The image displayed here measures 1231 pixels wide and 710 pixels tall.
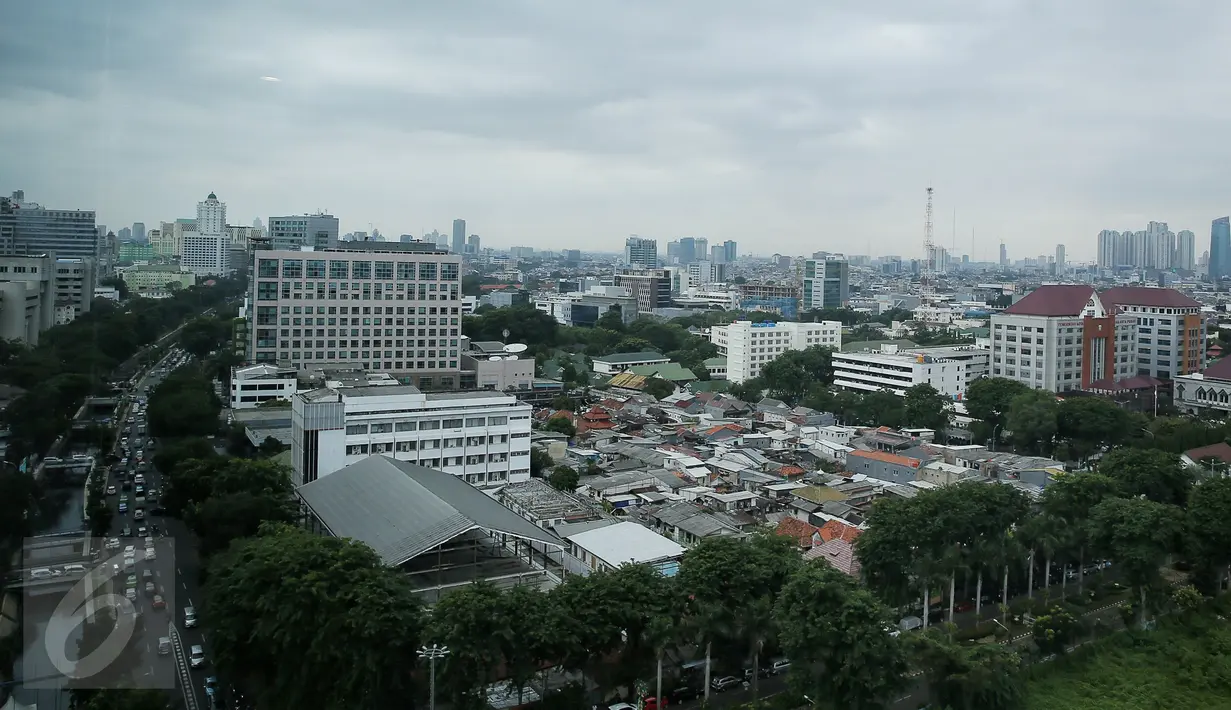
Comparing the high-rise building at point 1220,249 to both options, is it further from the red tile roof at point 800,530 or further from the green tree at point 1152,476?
the red tile roof at point 800,530

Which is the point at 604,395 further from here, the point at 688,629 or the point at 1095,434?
the point at 688,629

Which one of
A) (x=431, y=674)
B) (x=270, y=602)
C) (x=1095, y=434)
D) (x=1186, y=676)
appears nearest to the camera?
(x=431, y=674)

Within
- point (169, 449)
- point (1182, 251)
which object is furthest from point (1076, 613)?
point (1182, 251)

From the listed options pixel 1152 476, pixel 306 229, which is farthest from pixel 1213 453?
pixel 306 229

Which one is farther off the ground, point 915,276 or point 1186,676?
point 915,276

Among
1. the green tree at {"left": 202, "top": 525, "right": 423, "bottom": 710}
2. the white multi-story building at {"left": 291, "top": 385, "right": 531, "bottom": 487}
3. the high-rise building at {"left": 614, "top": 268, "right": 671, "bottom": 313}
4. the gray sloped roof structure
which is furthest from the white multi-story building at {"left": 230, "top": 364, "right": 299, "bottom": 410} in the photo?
the high-rise building at {"left": 614, "top": 268, "right": 671, "bottom": 313}

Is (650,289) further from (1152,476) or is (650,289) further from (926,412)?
→ (1152,476)

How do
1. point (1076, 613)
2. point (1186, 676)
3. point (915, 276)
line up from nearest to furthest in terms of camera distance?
1. point (1186, 676)
2. point (1076, 613)
3. point (915, 276)

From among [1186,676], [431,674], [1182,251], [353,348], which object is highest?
[1182,251]
